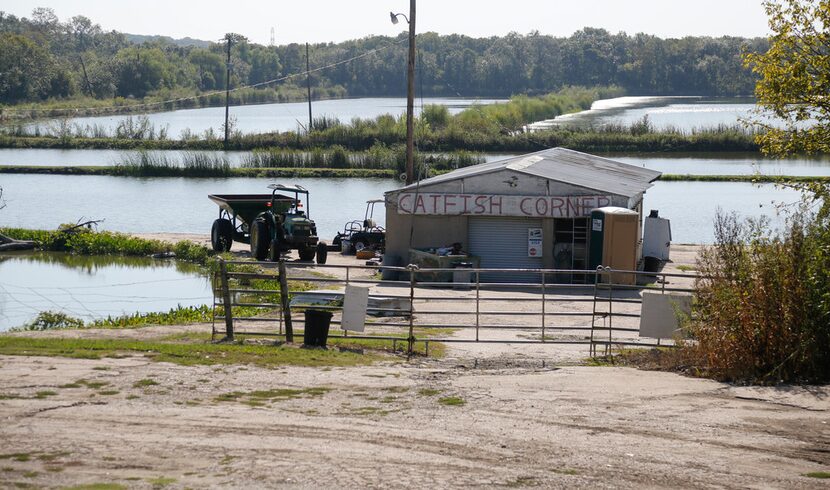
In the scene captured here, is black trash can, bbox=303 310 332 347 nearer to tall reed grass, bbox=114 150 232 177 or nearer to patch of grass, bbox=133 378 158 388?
patch of grass, bbox=133 378 158 388

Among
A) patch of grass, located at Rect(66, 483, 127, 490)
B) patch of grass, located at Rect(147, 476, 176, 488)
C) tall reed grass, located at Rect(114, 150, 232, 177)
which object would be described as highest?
tall reed grass, located at Rect(114, 150, 232, 177)

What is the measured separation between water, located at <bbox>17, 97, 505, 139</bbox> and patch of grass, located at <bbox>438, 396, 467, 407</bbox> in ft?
264

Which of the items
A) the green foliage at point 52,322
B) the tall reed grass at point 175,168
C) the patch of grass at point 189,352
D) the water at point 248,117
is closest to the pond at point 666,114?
the water at point 248,117

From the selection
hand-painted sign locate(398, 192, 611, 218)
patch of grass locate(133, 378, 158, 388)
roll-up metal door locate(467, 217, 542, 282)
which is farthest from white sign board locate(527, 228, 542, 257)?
patch of grass locate(133, 378, 158, 388)

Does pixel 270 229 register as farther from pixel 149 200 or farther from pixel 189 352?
pixel 149 200

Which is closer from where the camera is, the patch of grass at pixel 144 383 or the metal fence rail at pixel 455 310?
the patch of grass at pixel 144 383

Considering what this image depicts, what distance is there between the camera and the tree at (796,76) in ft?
64.4

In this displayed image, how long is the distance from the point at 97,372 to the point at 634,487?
762 cm

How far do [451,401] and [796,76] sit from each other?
10.5 m

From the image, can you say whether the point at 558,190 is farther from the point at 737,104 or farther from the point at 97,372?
the point at 737,104

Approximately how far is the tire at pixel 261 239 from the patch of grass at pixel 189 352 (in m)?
14.6

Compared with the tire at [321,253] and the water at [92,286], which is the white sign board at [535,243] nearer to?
the tire at [321,253]

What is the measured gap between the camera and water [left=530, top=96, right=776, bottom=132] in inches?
4608

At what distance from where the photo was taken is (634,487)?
1018cm
